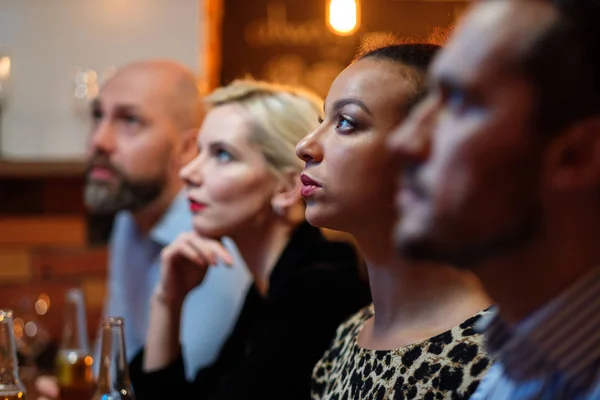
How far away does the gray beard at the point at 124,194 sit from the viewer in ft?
8.24

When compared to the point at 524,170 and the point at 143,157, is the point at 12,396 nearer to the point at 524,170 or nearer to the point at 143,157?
the point at 524,170

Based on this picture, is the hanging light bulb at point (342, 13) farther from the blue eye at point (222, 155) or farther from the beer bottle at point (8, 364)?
the beer bottle at point (8, 364)

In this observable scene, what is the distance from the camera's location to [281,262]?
1784mm

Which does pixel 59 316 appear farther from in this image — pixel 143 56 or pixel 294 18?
pixel 294 18

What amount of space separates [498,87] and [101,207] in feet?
6.78

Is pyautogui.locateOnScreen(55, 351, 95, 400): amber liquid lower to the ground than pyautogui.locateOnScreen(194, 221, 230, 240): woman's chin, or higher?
lower

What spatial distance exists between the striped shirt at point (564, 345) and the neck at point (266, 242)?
1157 millimetres

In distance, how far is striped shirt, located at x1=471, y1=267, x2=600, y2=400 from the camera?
0.64 m

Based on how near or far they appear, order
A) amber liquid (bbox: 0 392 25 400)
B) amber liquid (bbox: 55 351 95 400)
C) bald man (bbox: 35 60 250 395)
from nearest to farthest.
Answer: amber liquid (bbox: 0 392 25 400), amber liquid (bbox: 55 351 95 400), bald man (bbox: 35 60 250 395)

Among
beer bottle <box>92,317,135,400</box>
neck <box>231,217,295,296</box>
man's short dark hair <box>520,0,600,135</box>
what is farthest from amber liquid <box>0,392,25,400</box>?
man's short dark hair <box>520,0,600,135</box>

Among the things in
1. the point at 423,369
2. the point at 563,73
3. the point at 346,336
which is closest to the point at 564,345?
the point at 563,73

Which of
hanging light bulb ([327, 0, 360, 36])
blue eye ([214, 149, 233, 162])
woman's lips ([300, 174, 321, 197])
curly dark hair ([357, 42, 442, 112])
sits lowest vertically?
blue eye ([214, 149, 233, 162])

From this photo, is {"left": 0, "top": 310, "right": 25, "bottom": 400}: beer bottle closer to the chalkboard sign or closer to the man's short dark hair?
the man's short dark hair

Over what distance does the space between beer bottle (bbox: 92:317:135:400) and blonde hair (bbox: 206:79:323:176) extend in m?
0.58
